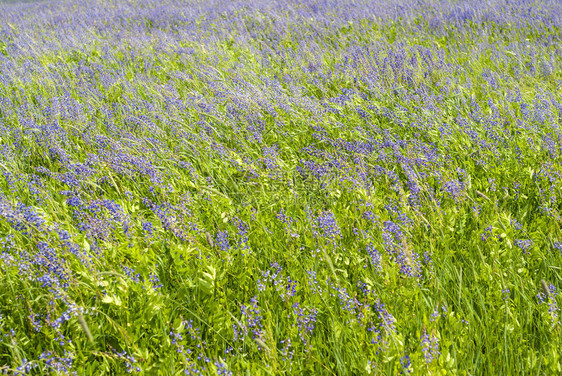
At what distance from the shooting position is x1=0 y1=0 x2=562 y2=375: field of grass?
1779mm

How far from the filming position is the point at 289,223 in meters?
2.36

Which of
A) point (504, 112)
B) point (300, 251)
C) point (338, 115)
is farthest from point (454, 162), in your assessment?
point (300, 251)

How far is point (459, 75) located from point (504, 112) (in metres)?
1.36

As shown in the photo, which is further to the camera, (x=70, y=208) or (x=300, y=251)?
(x=70, y=208)

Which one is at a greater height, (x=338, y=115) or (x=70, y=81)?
(x=70, y=81)

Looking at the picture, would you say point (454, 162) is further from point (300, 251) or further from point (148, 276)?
point (148, 276)

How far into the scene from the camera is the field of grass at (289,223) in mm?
1779

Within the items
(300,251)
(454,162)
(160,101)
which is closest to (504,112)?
(454,162)

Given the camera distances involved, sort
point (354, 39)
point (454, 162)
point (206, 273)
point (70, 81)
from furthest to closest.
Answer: point (354, 39)
point (70, 81)
point (454, 162)
point (206, 273)

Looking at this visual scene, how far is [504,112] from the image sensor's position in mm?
3762

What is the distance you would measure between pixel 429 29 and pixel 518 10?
2.08 meters

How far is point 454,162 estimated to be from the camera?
315 centimetres

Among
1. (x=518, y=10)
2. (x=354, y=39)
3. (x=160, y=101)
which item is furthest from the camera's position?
(x=518, y=10)

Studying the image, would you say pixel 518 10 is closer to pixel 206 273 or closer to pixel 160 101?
pixel 160 101
